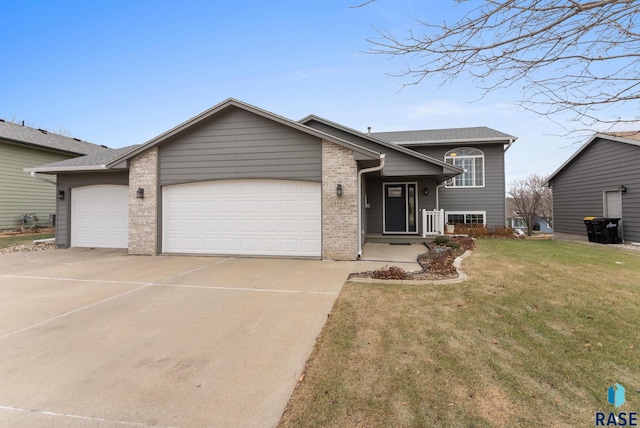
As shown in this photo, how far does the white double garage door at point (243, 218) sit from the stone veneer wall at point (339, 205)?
0.97 ft

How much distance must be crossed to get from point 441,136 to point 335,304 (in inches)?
519

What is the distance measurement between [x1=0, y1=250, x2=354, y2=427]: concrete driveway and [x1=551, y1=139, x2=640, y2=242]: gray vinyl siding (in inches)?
501

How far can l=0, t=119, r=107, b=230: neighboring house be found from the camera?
49.5ft

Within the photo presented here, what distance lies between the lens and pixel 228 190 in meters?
8.81

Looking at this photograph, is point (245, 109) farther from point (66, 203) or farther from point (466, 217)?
point (466, 217)

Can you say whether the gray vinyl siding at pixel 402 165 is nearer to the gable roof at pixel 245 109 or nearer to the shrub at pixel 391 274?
the gable roof at pixel 245 109

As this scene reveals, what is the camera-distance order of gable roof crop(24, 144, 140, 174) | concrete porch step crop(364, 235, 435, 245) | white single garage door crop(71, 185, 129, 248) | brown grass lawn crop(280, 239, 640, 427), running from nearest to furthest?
brown grass lawn crop(280, 239, 640, 427)
gable roof crop(24, 144, 140, 174)
white single garage door crop(71, 185, 129, 248)
concrete porch step crop(364, 235, 435, 245)

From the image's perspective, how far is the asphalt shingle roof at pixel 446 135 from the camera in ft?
45.5

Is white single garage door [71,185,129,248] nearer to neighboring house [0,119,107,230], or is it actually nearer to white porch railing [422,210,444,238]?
neighboring house [0,119,107,230]

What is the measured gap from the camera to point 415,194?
12.6 m

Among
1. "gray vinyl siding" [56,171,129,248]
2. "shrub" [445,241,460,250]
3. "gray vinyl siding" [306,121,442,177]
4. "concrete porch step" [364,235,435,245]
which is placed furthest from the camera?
"concrete porch step" [364,235,435,245]

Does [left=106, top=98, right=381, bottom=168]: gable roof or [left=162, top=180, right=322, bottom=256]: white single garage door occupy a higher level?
[left=106, top=98, right=381, bottom=168]: gable roof

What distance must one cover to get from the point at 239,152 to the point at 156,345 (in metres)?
6.41

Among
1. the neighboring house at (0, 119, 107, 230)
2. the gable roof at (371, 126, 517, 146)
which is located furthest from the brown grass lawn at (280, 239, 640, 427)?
the neighboring house at (0, 119, 107, 230)
